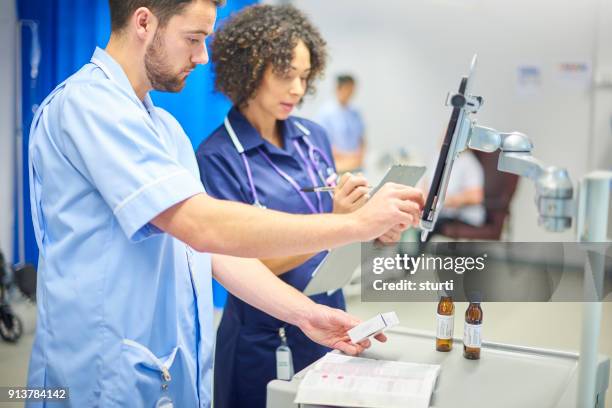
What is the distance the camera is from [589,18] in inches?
213

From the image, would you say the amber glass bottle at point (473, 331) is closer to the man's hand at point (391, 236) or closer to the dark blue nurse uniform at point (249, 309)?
the man's hand at point (391, 236)

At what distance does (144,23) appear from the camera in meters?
1.28

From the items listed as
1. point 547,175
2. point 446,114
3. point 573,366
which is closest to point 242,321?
point 573,366

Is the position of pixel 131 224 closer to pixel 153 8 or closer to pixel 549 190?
pixel 153 8

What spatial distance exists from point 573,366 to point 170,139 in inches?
40.6

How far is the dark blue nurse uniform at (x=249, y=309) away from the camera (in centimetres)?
186

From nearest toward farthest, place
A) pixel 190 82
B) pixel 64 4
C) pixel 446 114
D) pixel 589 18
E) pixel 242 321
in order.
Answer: pixel 242 321 → pixel 64 4 → pixel 190 82 → pixel 589 18 → pixel 446 114

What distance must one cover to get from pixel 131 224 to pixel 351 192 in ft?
2.26

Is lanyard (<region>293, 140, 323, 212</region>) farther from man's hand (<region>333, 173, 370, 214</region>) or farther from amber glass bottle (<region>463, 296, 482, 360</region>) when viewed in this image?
amber glass bottle (<region>463, 296, 482, 360</region>)

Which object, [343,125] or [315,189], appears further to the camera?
[343,125]

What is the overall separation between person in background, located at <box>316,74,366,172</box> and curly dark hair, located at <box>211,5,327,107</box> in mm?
4057

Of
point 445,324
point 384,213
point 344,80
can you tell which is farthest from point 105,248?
point 344,80

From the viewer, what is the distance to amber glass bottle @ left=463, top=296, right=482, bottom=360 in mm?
1483

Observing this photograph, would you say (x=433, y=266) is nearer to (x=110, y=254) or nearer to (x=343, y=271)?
(x=343, y=271)
